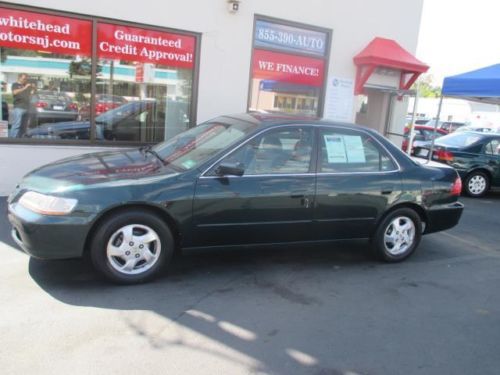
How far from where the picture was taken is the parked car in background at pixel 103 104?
739 cm

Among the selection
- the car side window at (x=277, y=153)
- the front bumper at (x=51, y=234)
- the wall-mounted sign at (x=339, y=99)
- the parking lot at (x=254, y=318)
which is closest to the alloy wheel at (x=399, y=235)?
the parking lot at (x=254, y=318)

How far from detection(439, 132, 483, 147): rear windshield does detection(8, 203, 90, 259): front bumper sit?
9.04 metres

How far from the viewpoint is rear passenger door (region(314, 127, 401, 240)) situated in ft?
15.5

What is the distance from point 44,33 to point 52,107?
3.58 ft

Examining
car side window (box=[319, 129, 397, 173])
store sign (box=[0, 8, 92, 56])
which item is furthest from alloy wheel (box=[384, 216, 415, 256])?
store sign (box=[0, 8, 92, 56])

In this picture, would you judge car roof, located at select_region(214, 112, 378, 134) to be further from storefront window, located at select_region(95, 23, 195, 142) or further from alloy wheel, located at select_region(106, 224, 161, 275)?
storefront window, located at select_region(95, 23, 195, 142)

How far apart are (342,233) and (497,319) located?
1.59m

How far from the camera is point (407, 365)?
3211mm

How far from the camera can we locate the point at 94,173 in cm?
414

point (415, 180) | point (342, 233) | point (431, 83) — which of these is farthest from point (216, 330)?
point (431, 83)

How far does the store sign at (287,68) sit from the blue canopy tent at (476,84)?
347 centimetres

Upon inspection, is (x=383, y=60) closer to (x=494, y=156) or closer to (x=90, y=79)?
(x=494, y=156)

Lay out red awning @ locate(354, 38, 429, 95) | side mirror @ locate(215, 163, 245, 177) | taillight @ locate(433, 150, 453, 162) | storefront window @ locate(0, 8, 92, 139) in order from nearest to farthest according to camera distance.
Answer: side mirror @ locate(215, 163, 245, 177) < storefront window @ locate(0, 8, 92, 139) < red awning @ locate(354, 38, 429, 95) < taillight @ locate(433, 150, 453, 162)

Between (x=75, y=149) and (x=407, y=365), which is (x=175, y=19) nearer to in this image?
(x=75, y=149)
